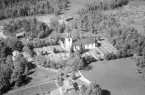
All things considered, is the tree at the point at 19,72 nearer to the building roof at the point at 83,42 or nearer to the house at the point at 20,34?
the building roof at the point at 83,42

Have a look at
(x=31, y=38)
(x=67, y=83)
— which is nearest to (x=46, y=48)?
(x=31, y=38)

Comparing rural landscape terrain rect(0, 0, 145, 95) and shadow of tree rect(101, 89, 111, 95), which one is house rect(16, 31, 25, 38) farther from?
shadow of tree rect(101, 89, 111, 95)

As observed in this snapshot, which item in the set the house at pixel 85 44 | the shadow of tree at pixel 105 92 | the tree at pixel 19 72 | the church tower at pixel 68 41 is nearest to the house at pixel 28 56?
the tree at pixel 19 72

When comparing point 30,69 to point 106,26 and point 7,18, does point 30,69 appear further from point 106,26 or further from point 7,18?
point 7,18

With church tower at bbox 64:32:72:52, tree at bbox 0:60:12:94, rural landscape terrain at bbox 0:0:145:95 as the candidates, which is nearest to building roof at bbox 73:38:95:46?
rural landscape terrain at bbox 0:0:145:95

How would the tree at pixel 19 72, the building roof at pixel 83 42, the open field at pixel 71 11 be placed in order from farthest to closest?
the open field at pixel 71 11
the building roof at pixel 83 42
the tree at pixel 19 72

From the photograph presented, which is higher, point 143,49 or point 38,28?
point 38,28

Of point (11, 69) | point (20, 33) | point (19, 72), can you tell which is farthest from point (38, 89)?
point (20, 33)

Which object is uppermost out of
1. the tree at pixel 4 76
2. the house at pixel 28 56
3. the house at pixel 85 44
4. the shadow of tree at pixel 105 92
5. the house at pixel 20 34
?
the house at pixel 20 34
